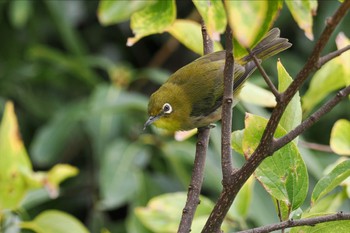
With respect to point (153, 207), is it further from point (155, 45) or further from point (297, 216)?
point (155, 45)

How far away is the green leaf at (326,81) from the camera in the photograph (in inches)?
86.8

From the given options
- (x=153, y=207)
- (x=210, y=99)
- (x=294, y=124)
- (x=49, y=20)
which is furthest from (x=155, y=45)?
(x=294, y=124)

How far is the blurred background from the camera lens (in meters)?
3.54

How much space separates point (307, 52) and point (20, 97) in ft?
6.45

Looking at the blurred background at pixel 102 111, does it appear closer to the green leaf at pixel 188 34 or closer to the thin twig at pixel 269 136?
the green leaf at pixel 188 34

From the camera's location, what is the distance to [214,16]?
1.05 m

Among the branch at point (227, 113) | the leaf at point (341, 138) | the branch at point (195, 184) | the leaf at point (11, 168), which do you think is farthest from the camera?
the leaf at point (11, 168)

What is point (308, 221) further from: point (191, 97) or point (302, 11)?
point (191, 97)

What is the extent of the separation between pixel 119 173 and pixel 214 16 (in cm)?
255

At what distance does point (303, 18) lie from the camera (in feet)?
3.37

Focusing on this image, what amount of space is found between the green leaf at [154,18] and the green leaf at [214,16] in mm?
356

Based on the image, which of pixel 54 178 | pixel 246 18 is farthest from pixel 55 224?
pixel 246 18

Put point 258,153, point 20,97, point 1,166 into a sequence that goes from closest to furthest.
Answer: point 258,153 → point 1,166 → point 20,97

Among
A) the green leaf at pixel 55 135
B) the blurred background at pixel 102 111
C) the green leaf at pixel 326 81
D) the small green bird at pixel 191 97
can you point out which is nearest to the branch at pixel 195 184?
the green leaf at pixel 326 81
